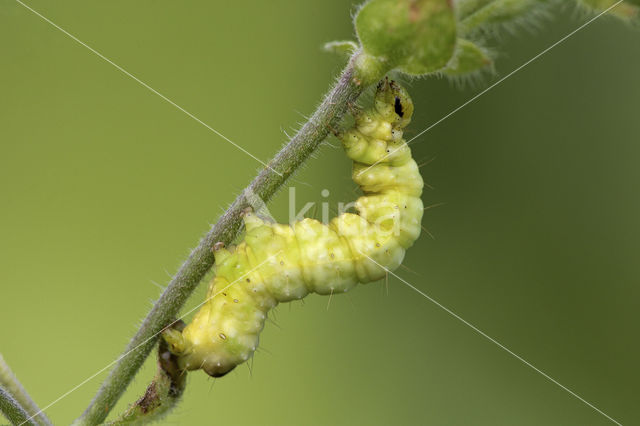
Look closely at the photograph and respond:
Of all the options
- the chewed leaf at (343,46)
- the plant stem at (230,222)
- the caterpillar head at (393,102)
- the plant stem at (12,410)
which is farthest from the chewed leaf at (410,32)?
the plant stem at (12,410)

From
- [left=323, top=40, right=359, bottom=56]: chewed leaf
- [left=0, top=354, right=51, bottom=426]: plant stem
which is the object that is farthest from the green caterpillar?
[left=0, top=354, right=51, bottom=426]: plant stem

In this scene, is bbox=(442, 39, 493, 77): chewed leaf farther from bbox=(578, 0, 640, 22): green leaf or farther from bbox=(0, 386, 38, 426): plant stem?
bbox=(0, 386, 38, 426): plant stem

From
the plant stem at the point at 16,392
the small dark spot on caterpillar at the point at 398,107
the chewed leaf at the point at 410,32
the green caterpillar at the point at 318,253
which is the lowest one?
the green caterpillar at the point at 318,253

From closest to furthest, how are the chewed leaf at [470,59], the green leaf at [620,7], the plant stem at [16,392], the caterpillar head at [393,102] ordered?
the green leaf at [620,7] < the chewed leaf at [470,59] < the plant stem at [16,392] < the caterpillar head at [393,102]

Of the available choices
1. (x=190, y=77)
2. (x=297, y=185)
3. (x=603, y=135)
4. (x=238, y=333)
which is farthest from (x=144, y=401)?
(x=603, y=135)

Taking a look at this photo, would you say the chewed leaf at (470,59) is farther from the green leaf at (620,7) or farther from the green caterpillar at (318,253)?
the green caterpillar at (318,253)

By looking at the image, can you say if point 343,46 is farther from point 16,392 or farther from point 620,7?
point 16,392

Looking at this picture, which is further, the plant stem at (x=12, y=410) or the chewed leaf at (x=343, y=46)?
the chewed leaf at (x=343, y=46)
